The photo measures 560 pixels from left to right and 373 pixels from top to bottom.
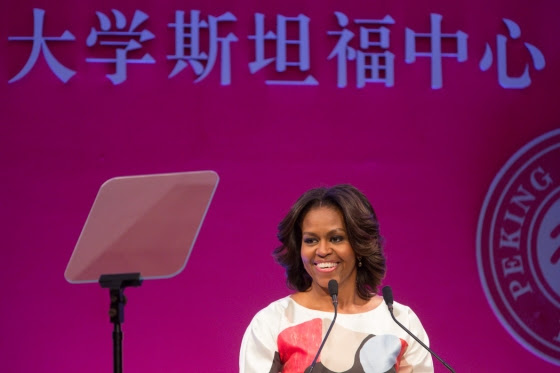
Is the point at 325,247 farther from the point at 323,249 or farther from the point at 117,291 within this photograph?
the point at 117,291

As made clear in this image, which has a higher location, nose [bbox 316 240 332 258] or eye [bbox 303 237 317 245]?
eye [bbox 303 237 317 245]

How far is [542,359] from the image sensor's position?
3709 millimetres

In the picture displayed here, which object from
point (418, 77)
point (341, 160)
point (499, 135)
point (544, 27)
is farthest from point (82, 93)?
point (544, 27)

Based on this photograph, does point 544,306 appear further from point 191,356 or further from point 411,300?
point 191,356

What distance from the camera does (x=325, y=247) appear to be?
2486mm

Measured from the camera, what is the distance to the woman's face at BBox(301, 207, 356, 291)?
8.18 feet

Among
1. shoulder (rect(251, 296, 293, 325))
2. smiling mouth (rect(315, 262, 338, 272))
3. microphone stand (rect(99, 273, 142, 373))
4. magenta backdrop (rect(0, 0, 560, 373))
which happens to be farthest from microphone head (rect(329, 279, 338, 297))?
magenta backdrop (rect(0, 0, 560, 373))

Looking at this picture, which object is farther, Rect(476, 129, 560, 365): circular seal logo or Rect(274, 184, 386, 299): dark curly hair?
Rect(476, 129, 560, 365): circular seal logo

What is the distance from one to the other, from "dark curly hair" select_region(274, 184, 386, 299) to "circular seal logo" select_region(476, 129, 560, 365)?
1200 mm

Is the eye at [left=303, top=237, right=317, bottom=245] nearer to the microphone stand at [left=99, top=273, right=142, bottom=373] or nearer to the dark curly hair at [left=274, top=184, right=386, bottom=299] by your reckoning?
the dark curly hair at [left=274, top=184, right=386, bottom=299]

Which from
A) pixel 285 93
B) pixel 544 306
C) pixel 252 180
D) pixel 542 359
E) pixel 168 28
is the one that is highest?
pixel 168 28

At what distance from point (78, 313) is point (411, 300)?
1.38m

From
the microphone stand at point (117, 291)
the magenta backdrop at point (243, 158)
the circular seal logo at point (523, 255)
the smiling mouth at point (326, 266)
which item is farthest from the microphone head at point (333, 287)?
the circular seal logo at point (523, 255)

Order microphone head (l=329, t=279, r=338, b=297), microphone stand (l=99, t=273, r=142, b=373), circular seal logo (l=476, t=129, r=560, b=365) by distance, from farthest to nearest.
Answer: circular seal logo (l=476, t=129, r=560, b=365), microphone head (l=329, t=279, r=338, b=297), microphone stand (l=99, t=273, r=142, b=373)
